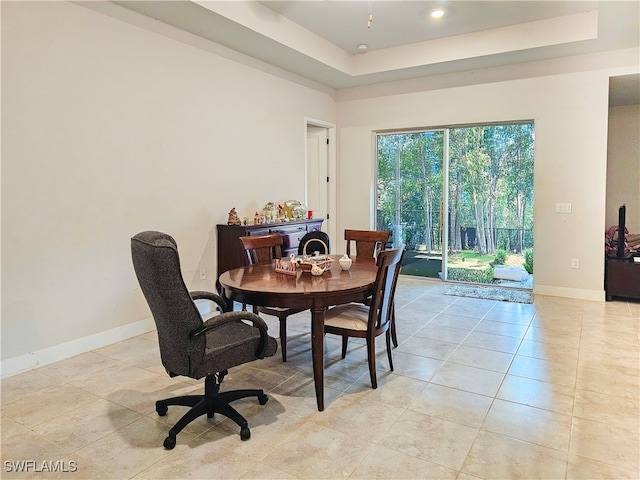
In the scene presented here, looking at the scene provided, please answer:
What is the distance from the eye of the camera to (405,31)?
16.1 ft

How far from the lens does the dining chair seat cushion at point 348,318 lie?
9.02 feet

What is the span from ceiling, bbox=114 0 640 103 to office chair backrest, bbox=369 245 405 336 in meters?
2.71

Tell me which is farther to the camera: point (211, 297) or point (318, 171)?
point (318, 171)

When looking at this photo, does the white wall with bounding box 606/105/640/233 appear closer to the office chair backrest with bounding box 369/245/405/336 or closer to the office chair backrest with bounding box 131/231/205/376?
the office chair backrest with bounding box 369/245/405/336

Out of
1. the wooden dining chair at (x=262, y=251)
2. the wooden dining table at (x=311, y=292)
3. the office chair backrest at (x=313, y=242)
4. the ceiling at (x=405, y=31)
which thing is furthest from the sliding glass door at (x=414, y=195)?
the wooden dining table at (x=311, y=292)

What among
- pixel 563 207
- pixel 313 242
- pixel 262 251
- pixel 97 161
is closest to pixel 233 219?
pixel 313 242

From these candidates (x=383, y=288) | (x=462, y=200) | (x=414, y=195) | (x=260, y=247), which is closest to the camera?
(x=383, y=288)

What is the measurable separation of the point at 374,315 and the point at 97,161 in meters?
2.59

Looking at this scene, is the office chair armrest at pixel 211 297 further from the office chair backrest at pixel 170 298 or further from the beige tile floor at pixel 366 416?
the beige tile floor at pixel 366 416

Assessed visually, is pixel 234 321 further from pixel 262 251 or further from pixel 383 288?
pixel 262 251

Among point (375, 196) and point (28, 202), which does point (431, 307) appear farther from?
point (28, 202)

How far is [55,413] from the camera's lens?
247cm

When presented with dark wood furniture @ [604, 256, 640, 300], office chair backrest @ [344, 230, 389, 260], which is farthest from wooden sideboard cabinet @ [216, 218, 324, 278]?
dark wood furniture @ [604, 256, 640, 300]

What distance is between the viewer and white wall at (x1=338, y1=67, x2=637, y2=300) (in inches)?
194
